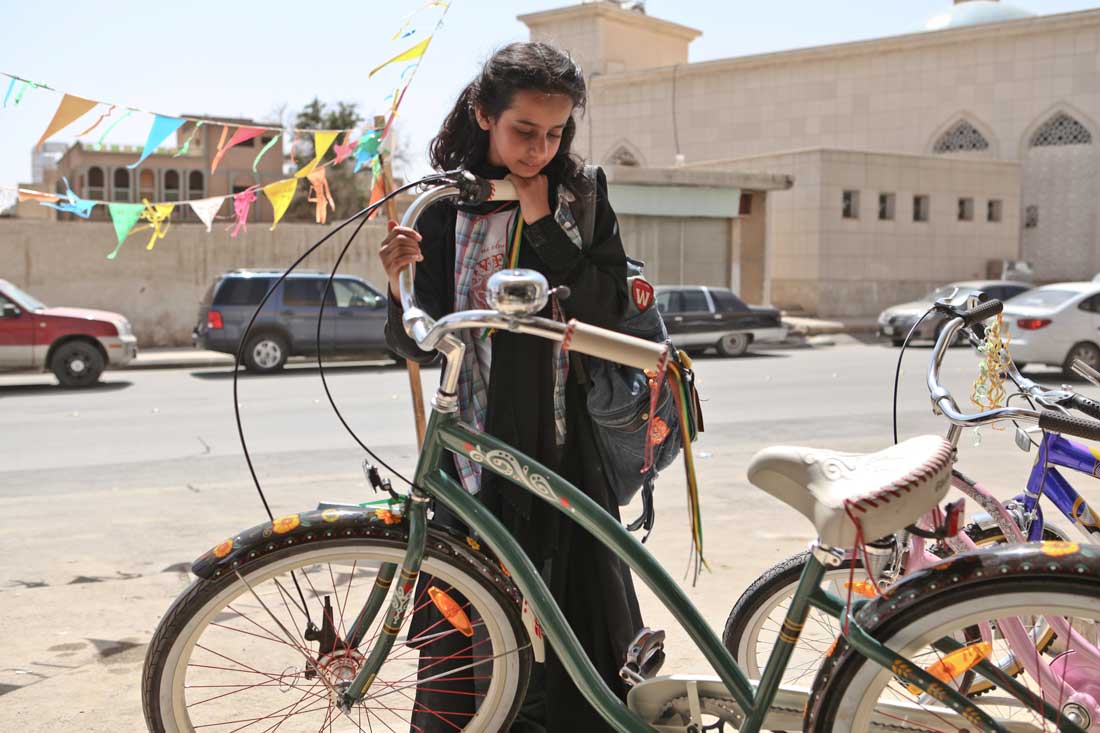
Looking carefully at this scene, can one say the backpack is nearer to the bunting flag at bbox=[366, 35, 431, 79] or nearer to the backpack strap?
the backpack strap

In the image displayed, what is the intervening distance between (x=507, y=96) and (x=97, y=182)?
51.9 m

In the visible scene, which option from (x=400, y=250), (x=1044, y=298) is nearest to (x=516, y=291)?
(x=400, y=250)

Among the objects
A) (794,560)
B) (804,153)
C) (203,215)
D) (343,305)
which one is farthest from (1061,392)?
(804,153)

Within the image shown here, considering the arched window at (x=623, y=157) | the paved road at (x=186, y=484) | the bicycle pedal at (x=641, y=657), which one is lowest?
the paved road at (x=186, y=484)

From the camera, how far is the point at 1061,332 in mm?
14961

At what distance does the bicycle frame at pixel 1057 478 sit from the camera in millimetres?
2980

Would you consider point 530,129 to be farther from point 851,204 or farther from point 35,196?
point 851,204

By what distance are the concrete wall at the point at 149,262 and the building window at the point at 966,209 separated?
60.2ft

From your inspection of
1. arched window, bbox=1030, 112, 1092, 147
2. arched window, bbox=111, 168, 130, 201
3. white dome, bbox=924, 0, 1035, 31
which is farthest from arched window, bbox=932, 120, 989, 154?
arched window, bbox=111, 168, 130, 201

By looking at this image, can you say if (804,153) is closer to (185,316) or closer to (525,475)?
(185,316)

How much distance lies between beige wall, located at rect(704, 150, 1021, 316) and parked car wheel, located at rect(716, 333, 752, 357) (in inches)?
317

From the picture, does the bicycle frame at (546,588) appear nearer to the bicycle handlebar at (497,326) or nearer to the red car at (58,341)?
the bicycle handlebar at (497,326)

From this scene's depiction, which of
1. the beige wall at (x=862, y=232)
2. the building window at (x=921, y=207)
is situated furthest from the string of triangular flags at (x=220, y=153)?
the building window at (x=921, y=207)

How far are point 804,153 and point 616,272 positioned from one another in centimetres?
2759
